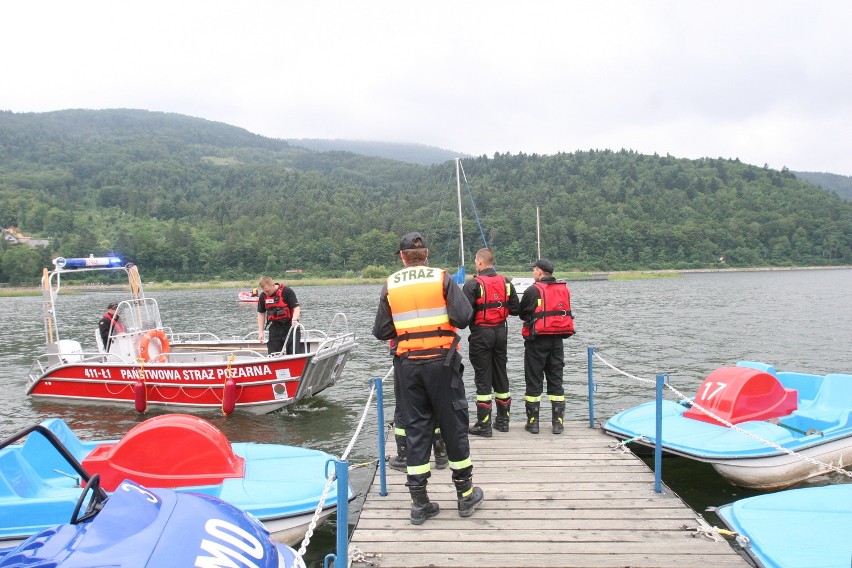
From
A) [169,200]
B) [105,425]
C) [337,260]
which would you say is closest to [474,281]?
[105,425]

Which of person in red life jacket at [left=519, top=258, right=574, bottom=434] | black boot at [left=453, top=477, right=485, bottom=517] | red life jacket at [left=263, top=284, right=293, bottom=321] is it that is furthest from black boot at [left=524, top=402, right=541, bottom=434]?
red life jacket at [left=263, top=284, right=293, bottom=321]

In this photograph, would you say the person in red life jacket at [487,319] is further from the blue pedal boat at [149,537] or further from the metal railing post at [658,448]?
the blue pedal boat at [149,537]

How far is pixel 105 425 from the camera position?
11.6 metres

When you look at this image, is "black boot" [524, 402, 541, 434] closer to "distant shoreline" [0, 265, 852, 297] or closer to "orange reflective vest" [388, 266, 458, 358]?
"orange reflective vest" [388, 266, 458, 358]

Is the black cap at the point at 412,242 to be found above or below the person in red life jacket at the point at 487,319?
above

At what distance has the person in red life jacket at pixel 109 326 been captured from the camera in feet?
40.9

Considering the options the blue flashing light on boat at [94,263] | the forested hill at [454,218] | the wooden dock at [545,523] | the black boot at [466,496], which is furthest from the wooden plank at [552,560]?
the forested hill at [454,218]

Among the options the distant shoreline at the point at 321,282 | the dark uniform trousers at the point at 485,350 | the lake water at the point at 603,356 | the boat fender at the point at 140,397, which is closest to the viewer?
the dark uniform trousers at the point at 485,350

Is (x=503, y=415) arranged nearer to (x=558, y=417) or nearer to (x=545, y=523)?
(x=558, y=417)

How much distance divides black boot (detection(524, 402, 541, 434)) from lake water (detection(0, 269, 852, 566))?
6.58ft

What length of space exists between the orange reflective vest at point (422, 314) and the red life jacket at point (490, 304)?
6.36 ft

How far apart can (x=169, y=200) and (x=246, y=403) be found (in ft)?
494

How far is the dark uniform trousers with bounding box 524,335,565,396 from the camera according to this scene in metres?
6.84

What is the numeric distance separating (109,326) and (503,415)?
987cm
